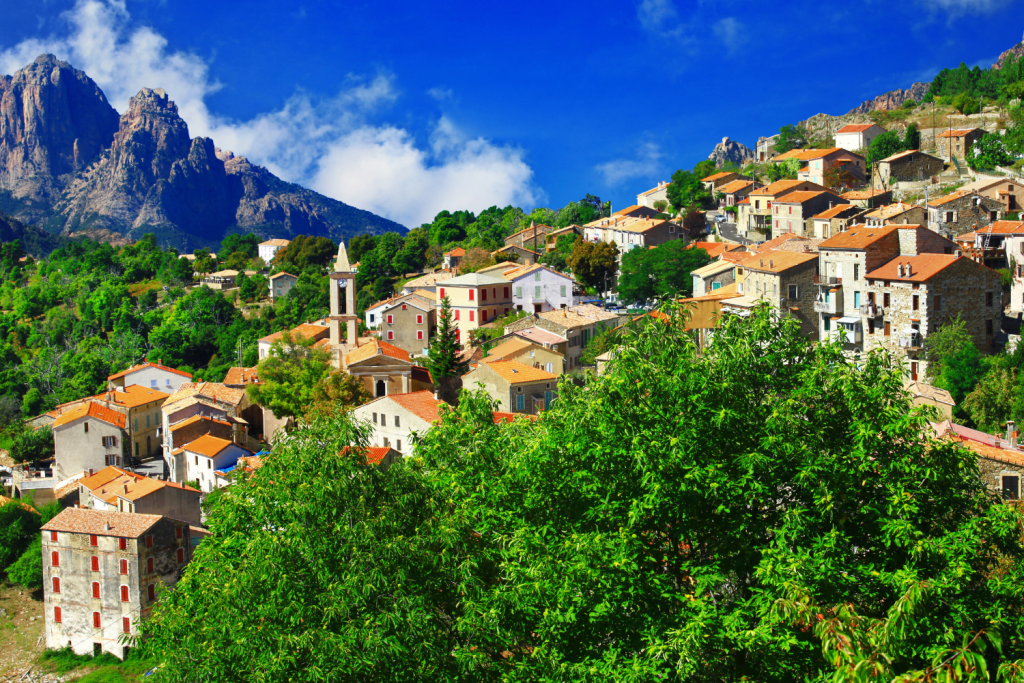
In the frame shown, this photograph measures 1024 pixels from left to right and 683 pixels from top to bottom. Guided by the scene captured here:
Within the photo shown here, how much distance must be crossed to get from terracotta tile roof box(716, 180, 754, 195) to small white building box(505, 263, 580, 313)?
22491 mm

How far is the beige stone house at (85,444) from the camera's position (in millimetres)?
46219

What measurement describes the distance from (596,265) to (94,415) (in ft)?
106

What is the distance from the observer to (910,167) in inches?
2470

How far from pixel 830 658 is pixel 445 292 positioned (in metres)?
46.0

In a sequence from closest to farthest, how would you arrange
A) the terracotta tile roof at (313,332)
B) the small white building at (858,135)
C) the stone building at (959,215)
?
the stone building at (959,215)
the terracotta tile roof at (313,332)
the small white building at (858,135)

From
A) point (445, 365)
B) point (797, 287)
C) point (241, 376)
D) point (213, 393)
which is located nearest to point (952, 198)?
point (797, 287)

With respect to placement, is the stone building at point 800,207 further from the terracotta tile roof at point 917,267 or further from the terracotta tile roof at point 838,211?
the terracotta tile roof at point 917,267

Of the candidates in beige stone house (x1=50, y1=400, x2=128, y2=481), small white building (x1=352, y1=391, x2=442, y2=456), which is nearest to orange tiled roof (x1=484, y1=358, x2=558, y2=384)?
small white building (x1=352, y1=391, x2=442, y2=456)

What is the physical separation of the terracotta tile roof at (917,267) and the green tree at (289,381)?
1029 inches

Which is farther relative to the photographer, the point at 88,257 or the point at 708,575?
the point at 88,257

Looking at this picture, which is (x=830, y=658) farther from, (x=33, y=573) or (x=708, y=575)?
(x=33, y=573)

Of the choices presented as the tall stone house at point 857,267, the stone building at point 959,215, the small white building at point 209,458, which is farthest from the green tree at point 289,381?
the stone building at point 959,215

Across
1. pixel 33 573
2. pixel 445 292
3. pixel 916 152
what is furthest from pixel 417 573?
pixel 916 152

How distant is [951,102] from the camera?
7512 cm
